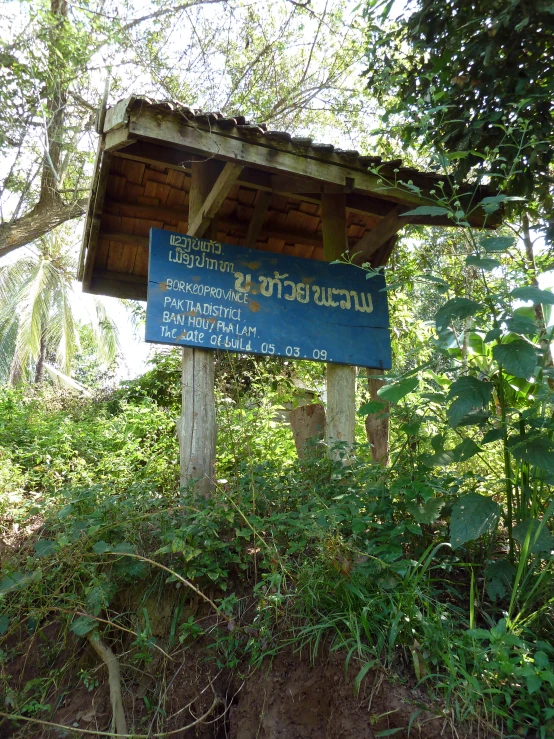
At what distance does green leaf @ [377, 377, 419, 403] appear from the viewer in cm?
287

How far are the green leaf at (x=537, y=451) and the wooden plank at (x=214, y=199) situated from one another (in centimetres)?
261

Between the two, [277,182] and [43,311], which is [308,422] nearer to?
[277,182]

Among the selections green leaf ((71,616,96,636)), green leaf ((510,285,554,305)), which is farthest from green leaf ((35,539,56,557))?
green leaf ((510,285,554,305))

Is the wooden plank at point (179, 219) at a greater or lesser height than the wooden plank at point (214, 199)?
greater

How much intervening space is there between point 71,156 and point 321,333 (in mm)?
7311

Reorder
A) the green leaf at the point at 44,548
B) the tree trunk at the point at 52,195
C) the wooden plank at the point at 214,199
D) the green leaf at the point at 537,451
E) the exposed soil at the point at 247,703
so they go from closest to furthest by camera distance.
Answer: the exposed soil at the point at 247,703, the green leaf at the point at 537,451, the green leaf at the point at 44,548, the wooden plank at the point at 214,199, the tree trunk at the point at 52,195

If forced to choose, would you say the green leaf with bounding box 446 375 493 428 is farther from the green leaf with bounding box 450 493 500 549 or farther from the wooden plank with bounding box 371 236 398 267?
the wooden plank with bounding box 371 236 398 267

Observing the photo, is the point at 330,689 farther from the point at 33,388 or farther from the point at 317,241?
the point at 33,388

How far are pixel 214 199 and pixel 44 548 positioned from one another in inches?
101

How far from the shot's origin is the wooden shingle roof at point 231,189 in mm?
3713

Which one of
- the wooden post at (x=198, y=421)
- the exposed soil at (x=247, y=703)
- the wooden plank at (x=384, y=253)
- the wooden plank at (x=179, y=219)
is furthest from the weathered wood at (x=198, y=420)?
the wooden plank at (x=384, y=253)

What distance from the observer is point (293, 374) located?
816 cm

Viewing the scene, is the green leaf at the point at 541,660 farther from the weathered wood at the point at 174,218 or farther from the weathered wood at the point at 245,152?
the weathered wood at the point at 174,218

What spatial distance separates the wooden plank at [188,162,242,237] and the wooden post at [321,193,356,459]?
98cm
